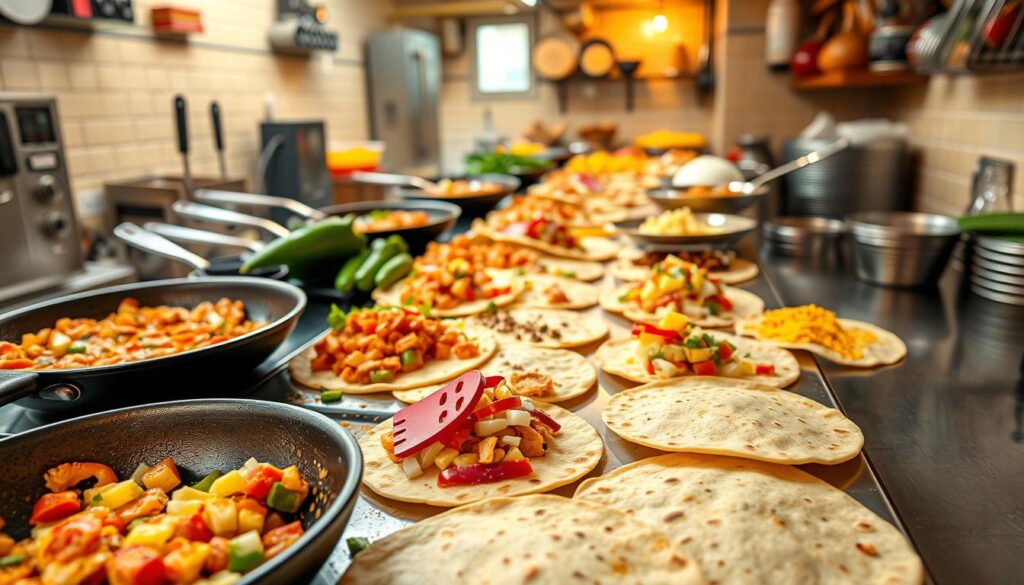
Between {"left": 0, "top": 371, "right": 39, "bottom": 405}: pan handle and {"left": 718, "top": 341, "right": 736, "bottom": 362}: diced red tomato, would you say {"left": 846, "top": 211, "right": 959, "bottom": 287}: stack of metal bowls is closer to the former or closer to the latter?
{"left": 718, "top": 341, "right": 736, "bottom": 362}: diced red tomato

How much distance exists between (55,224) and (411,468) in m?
3.12

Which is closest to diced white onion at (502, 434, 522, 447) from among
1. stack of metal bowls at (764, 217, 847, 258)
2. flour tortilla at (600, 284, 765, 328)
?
flour tortilla at (600, 284, 765, 328)

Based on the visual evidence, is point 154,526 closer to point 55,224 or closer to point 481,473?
point 481,473

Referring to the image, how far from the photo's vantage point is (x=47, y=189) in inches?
132

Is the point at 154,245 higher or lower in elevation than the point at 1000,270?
higher

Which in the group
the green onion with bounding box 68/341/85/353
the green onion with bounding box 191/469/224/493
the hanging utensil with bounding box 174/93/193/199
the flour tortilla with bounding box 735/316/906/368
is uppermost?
the hanging utensil with bounding box 174/93/193/199

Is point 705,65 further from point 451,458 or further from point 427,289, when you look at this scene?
point 451,458

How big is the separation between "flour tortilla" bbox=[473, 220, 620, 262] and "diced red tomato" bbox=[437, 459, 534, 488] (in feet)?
5.95

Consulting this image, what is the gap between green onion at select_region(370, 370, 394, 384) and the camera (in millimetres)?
1639

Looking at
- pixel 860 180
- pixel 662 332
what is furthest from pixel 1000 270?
pixel 860 180

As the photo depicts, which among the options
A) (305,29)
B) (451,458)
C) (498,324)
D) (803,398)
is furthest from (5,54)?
(803,398)

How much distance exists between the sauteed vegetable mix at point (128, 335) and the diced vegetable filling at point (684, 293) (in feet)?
3.94

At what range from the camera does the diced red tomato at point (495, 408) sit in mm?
1249

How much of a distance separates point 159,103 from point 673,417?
4.99 m
